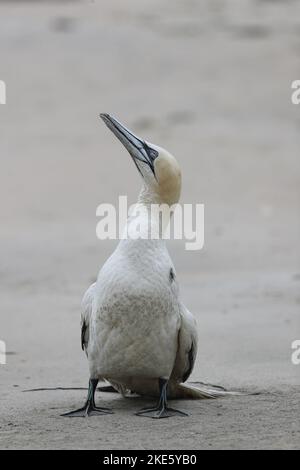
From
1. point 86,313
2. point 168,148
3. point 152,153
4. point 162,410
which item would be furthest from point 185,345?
point 168,148

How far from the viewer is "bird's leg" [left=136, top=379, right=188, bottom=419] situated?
20.9 ft

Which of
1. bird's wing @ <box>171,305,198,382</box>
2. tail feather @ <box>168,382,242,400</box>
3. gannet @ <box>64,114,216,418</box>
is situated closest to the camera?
gannet @ <box>64,114,216,418</box>

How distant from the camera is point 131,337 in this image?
20.8ft

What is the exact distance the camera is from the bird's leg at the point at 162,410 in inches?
250

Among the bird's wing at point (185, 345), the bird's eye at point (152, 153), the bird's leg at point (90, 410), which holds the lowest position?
the bird's leg at point (90, 410)

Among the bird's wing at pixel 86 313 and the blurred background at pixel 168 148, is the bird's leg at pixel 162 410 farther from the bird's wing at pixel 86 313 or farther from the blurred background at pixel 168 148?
the blurred background at pixel 168 148

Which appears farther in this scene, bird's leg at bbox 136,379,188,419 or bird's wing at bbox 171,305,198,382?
bird's wing at bbox 171,305,198,382

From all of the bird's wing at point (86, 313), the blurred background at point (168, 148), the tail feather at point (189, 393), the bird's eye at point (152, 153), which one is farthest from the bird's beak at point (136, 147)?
the blurred background at point (168, 148)

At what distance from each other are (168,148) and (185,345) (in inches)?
519

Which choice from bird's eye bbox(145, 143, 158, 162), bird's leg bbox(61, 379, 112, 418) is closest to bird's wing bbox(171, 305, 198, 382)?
bird's leg bbox(61, 379, 112, 418)

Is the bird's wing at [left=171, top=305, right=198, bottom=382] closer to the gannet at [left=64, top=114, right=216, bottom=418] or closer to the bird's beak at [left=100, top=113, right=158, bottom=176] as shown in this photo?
the gannet at [left=64, top=114, right=216, bottom=418]

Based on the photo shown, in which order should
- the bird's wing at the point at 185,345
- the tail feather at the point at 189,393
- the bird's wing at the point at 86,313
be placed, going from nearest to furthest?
1. the bird's wing at the point at 185,345
2. the bird's wing at the point at 86,313
3. the tail feather at the point at 189,393

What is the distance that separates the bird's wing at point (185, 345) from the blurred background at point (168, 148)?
2.45 feet
